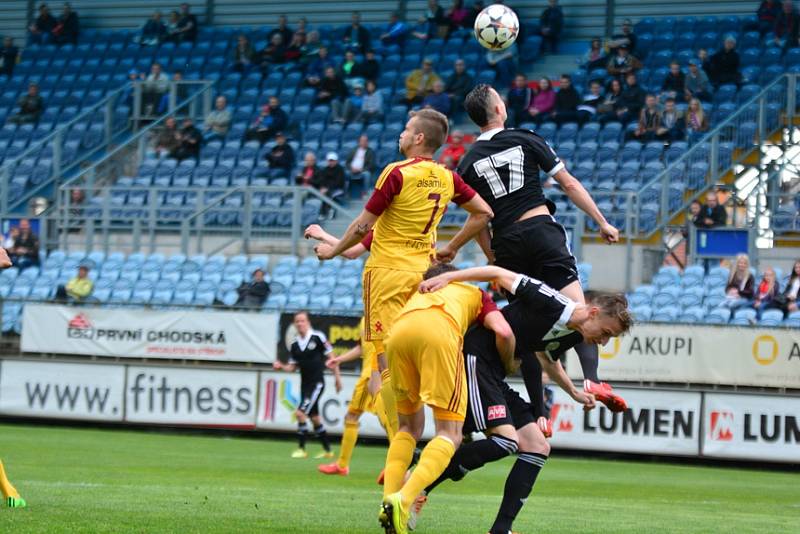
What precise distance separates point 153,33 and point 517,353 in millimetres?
24787

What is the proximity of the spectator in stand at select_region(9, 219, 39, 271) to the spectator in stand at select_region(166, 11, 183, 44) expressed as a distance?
8.32m

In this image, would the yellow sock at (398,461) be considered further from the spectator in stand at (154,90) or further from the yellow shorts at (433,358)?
the spectator in stand at (154,90)

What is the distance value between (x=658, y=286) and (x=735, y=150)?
385 cm

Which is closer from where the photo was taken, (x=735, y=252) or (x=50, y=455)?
(x=50, y=455)

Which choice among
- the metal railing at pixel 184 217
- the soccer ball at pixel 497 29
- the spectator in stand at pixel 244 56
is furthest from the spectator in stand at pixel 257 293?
the soccer ball at pixel 497 29

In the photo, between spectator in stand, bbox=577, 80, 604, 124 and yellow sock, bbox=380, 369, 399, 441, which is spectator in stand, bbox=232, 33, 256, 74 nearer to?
spectator in stand, bbox=577, 80, 604, 124

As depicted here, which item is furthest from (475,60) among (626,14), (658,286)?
(658,286)

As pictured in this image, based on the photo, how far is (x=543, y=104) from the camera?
24.5 metres

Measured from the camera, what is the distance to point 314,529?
Result: 8.30 m

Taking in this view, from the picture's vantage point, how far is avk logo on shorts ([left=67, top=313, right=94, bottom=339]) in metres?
21.7

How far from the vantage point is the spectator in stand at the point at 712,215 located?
20.5 metres

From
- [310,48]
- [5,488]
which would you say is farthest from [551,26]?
[5,488]

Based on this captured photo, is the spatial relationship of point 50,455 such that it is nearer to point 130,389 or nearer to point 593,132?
point 130,389

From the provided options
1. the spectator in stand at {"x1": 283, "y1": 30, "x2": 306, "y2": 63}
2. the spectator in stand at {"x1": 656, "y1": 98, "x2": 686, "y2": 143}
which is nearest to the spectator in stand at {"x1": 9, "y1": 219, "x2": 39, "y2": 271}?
the spectator in stand at {"x1": 283, "y1": 30, "x2": 306, "y2": 63}
